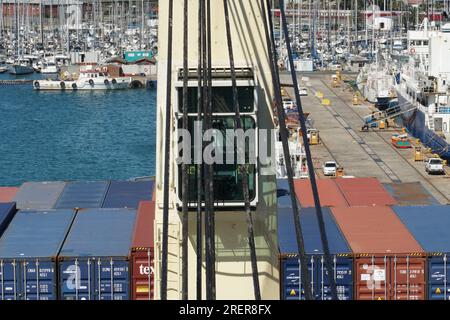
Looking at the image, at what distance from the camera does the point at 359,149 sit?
46.9m

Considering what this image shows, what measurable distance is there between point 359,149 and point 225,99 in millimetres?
40122

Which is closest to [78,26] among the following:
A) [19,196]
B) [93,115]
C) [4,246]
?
[93,115]

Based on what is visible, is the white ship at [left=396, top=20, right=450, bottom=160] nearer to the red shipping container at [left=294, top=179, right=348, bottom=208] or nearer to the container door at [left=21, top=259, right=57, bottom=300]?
the red shipping container at [left=294, top=179, right=348, bottom=208]

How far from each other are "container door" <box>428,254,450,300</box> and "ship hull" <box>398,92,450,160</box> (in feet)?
90.8

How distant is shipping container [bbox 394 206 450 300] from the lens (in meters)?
16.7

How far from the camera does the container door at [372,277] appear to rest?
1659cm

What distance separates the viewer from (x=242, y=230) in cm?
739

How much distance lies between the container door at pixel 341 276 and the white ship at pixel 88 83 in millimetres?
69802

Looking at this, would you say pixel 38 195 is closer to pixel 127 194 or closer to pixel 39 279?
pixel 127 194

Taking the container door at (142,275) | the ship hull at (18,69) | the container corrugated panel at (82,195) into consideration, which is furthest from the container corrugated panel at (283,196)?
the ship hull at (18,69)

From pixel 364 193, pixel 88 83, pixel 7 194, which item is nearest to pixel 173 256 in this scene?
pixel 364 193

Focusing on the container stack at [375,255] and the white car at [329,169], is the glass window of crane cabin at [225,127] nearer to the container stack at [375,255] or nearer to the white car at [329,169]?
the container stack at [375,255]

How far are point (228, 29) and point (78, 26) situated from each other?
11123 cm

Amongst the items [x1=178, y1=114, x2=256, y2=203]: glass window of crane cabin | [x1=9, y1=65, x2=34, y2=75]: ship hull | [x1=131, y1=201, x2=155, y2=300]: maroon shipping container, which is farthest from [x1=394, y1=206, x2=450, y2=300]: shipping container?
[x1=9, y1=65, x2=34, y2=75]: ship hull
